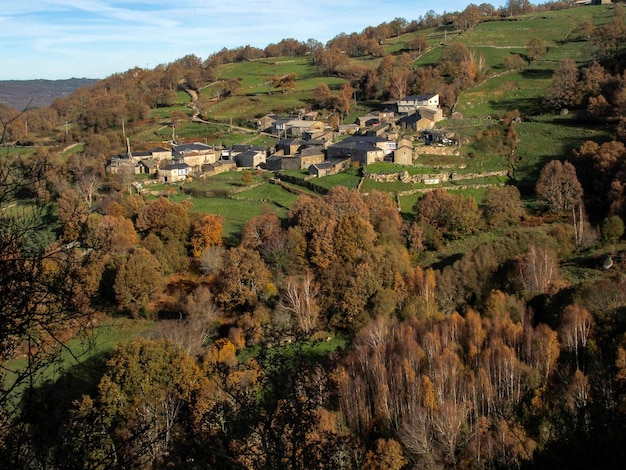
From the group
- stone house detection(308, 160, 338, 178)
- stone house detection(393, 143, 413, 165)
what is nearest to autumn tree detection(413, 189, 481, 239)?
stone house detection(393, 143, 413, 165)

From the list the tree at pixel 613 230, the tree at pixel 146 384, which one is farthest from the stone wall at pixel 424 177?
the tree at pixel 146 384

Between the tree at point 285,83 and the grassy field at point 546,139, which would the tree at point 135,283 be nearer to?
the grassy field at point 546,139

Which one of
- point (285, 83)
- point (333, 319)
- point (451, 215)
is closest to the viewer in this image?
point (333, 319)

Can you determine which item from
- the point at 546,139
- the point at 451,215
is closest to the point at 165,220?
the point at 451,215

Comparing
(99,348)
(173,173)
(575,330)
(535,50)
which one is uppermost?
(535,50)

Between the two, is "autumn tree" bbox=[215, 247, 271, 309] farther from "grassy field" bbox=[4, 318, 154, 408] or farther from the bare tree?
the bare tree

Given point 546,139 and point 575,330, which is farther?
point 546,139

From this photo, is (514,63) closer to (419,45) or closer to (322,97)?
(419,45)
